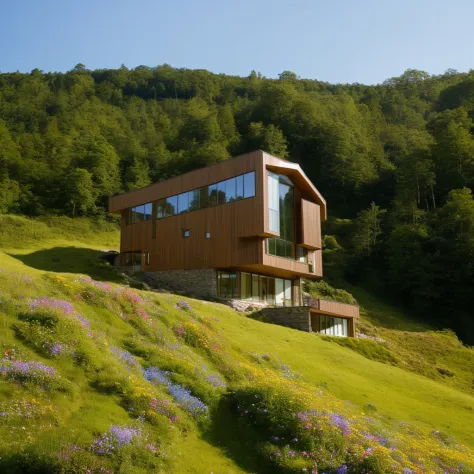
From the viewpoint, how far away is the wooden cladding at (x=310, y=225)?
37219 millimetres

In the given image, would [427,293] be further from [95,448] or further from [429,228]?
[95,448]

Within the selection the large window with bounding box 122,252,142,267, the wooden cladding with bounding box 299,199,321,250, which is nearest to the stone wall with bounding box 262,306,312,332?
the wooden cladding with bounding box 299,199,321,250

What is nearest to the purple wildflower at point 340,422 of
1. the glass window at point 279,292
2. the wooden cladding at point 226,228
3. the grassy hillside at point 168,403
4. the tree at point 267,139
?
the grassy hillside at point 168,403

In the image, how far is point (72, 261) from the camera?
43.6m

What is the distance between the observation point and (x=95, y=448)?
858cm

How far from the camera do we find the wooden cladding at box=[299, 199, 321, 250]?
37.2m

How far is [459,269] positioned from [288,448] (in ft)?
174

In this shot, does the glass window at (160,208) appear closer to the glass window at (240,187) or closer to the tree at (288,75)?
the glass window at (240,187)

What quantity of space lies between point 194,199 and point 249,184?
18.1 ft

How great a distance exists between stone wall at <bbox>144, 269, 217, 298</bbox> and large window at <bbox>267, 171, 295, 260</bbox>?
457 cm

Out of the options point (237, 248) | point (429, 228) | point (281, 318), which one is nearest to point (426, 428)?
point (281, 318)

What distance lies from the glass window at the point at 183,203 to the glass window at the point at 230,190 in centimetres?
426

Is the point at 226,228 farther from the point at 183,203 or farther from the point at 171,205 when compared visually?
the point at 171,205

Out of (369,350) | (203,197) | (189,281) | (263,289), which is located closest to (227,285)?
(189,281)
